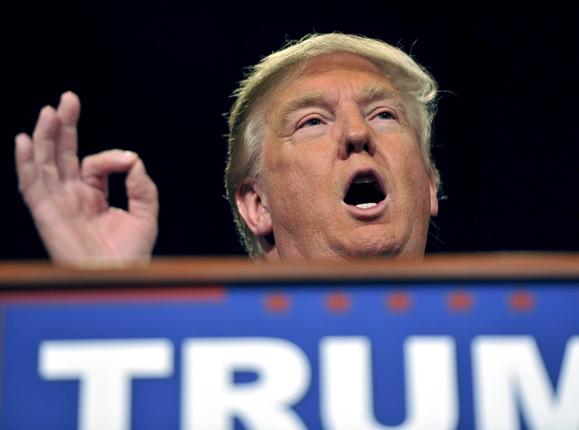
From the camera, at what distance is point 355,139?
1.40 metres

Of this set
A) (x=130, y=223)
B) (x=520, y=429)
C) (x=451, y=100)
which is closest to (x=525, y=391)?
(x=520, y=429)


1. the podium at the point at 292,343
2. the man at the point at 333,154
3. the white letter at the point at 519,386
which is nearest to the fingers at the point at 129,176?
the man at the point at 333,154

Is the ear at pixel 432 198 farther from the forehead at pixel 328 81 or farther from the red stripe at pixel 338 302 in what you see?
the red stripe at pixel 338 302

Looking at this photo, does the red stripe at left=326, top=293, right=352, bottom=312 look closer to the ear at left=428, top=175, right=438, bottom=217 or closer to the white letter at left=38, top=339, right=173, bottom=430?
the white letter at left=38, top=339, right=173, bottom=430

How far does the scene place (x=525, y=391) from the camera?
2.00 feet

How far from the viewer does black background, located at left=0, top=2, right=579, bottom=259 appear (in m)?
1.99

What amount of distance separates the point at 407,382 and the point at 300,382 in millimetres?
69

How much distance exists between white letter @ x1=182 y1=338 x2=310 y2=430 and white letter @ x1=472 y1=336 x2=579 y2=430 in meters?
0.11

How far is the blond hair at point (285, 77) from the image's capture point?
1590mm

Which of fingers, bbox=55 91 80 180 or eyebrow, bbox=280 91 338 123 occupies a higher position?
eyebrow, bbox=280 91 338 123

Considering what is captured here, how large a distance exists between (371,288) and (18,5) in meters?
1.52

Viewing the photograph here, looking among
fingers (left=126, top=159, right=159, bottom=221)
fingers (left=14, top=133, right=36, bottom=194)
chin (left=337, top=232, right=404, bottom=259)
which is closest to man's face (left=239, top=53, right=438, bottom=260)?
chin (left=337, top=232, right=404, bottom=259)

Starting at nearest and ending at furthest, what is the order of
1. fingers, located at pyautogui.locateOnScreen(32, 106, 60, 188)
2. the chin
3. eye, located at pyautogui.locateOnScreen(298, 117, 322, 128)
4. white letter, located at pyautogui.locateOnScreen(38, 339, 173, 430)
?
white letter, located at pyautogui.locateOnScreen(38, 339, 173, 430)
fingers, located at pyautogui.locateOnScreen(32, 106, 60, 188)
the chin
eye, located at pyautogui.locateOnScreen(298, 117, 322, 128)

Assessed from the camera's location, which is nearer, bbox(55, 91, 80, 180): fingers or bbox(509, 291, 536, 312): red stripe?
bbox(509, 291, 536, 312): red stripe
